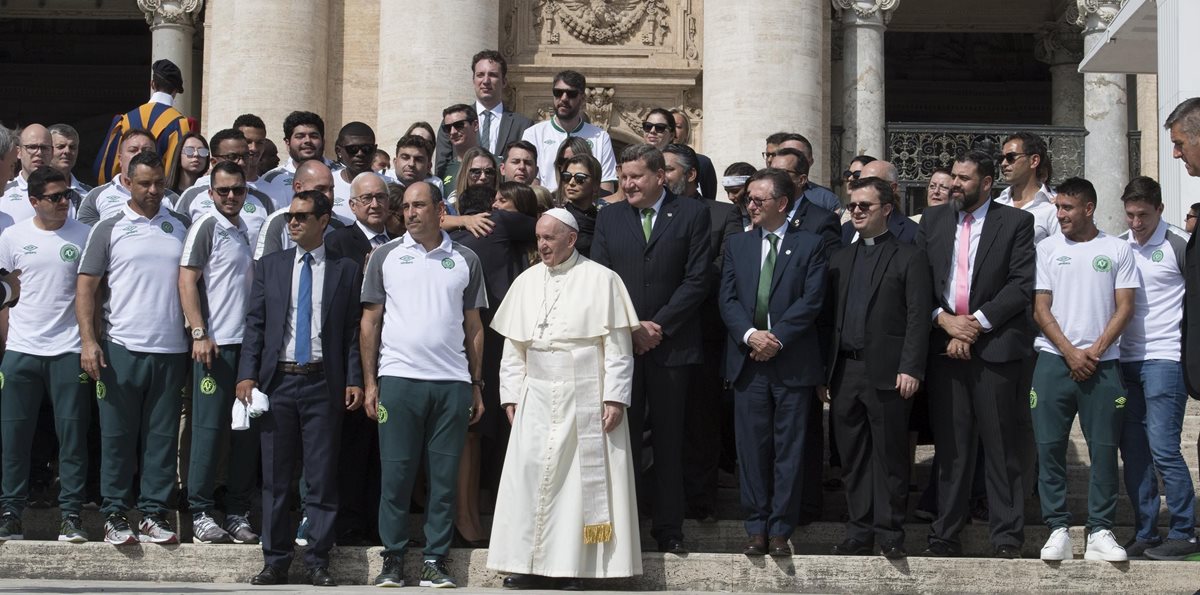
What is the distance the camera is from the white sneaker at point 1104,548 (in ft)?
29.6

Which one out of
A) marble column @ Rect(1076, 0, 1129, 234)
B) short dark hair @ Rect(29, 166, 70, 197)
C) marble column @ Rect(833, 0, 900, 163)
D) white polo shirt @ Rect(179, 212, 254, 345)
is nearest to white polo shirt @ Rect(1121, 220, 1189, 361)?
white polo shirt @ Rect(179, 212, 254, 345)

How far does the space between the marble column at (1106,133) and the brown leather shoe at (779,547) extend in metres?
11.4

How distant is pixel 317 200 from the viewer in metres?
9.38

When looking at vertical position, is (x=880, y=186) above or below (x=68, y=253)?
above

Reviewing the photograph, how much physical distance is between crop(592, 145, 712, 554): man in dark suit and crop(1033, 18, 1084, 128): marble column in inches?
553

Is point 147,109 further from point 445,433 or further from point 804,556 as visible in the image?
point 804,556

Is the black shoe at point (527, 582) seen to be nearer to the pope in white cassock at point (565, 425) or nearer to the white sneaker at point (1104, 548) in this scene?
the pope in white cassock at point (565, 425)

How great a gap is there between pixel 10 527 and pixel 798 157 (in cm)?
516

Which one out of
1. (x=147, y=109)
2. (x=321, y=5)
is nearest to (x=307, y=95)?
(x=321, y=5)

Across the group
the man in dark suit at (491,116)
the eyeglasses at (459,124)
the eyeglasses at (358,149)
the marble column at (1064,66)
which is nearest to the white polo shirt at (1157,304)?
the eyeglasses at (459,124)

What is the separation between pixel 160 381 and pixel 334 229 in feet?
4.35

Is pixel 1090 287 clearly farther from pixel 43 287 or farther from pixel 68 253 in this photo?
pixel 43 287

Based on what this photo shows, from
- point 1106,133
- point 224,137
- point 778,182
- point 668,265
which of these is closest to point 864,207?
point 778,182

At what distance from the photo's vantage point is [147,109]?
Result: 11656 mm
